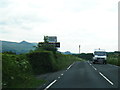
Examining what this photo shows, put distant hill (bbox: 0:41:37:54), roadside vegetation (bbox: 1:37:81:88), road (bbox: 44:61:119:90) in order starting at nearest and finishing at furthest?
roadside vegetation (bbox: 1:37:81:88) < road (bbox: 44:61:119:90) < distant hill (bbox: 0:41:37:54)

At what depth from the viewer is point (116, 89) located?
11.8 meters

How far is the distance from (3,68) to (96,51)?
115 ft

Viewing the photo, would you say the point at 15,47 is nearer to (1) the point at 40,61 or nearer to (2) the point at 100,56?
(2) the point at 100,56

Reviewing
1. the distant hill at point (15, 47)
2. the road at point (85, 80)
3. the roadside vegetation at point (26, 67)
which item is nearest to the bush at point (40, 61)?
the roadside vegetation at point (26, 67)

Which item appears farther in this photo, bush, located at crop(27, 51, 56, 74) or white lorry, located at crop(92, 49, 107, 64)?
white lorry, located at crop(92, 49, 107, 64)

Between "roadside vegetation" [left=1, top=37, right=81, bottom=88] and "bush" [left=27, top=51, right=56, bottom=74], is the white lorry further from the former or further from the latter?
"bush" [left=27, top=51, right=56, bottom=74]

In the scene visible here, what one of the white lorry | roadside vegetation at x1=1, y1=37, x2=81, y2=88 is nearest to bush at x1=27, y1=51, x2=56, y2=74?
roadside vegetation at x1=1, y1=37, x2=81, y2=88

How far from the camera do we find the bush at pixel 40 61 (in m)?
22.7

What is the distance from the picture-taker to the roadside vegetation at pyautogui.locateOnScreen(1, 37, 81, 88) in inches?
509

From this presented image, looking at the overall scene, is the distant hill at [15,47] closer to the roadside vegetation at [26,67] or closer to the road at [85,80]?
the roadside vegetation at [26,67]

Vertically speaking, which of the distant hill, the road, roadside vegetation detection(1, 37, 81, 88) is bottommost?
the road

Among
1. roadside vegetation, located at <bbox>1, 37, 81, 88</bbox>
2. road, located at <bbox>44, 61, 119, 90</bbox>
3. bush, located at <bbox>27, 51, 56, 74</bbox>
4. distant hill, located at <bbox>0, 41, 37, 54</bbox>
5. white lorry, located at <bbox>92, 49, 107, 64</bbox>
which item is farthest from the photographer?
white lorry, located at <bbox>92, 49, 107, 64</bbox>

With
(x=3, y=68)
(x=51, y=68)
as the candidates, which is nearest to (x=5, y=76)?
(x=3, y=68)

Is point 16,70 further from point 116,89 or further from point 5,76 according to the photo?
point 116,89
